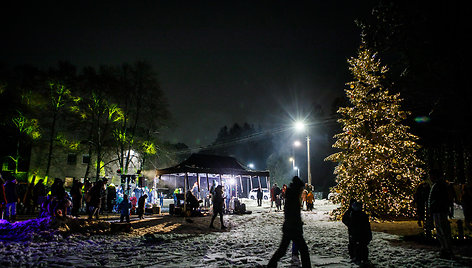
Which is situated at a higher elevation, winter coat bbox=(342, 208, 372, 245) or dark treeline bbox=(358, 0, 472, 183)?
dark treeline bbox=(358, 0, 472, 183)

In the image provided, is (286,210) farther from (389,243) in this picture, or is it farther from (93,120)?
(93,120)

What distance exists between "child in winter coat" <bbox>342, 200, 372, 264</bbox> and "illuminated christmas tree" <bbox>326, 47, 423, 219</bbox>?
7732mm

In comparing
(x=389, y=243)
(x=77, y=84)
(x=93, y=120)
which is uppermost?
(x=77, y=84)

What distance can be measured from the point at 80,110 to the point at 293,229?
25.5 m

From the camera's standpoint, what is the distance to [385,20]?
10180 millimetres

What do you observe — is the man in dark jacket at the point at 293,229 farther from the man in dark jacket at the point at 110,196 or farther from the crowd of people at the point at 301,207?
the man in dark jacket at the point at 110,196

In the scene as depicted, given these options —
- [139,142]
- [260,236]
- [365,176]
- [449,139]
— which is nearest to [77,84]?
[139,142]

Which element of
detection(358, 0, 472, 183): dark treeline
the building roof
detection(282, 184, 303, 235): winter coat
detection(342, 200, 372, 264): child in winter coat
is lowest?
detection(342, 200, 372, 264): child in winter coat

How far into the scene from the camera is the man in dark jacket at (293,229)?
478 centimetres

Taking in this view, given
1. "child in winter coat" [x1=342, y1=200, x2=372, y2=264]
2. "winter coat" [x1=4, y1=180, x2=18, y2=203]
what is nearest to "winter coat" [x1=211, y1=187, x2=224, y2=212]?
"child in winter coat" [x1=342, y1=200, x2=372, y2=264]

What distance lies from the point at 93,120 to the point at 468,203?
2676cm

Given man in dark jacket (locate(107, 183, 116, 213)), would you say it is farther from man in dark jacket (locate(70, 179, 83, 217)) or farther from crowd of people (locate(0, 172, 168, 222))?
man in dark jacket (locate(70, 179, 83, 217))

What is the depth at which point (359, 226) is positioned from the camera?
577cm

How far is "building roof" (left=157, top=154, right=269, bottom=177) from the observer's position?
17766 millimetres
